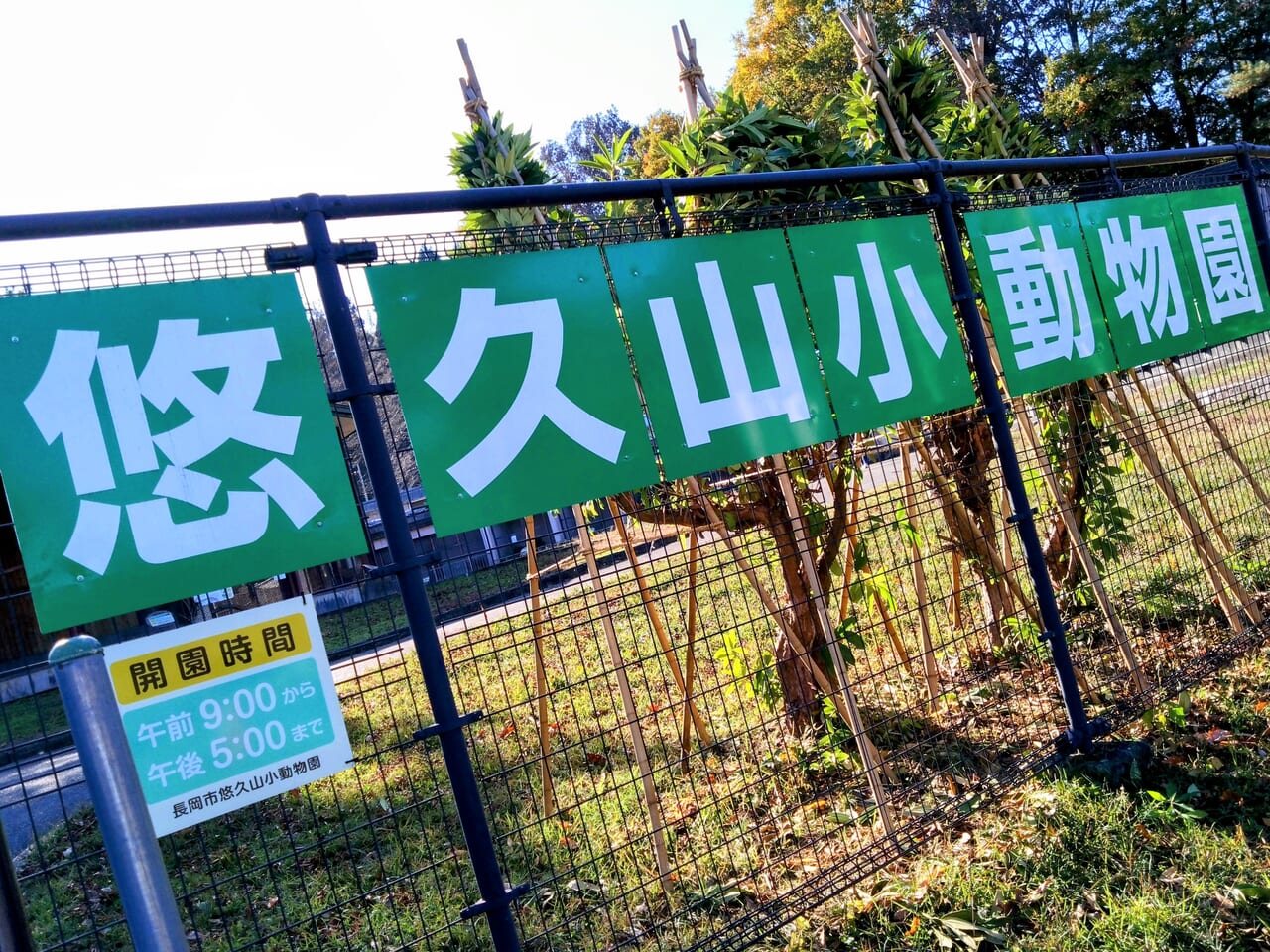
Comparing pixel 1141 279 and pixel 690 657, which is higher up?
pixel 1141 279

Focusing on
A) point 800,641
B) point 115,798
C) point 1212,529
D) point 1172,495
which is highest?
point 115,798

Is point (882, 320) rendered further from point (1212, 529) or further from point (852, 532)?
point (1212, 529)

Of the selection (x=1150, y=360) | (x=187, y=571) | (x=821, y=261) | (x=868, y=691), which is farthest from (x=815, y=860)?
(x=1150, y=360)

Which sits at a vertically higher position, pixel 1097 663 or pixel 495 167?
pixel 495 167

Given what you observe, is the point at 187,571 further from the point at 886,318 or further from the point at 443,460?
the point at 886,318

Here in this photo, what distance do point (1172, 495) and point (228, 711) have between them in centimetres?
439

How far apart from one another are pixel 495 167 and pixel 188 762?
2.70m

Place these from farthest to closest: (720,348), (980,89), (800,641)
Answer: (980,89) → (800,641) → (720,348)

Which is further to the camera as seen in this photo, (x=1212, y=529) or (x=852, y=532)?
(x=1212, y=529)

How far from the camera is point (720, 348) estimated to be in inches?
119

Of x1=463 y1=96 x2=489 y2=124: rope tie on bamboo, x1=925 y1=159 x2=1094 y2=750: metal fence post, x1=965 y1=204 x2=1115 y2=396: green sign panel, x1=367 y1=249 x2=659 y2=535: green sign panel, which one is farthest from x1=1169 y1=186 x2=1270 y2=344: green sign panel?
x1=367 y1=249 x2=659 y2=535: green sign panel

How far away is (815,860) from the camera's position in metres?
3.45

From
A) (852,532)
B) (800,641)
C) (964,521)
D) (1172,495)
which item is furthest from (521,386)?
A: (1172,495)

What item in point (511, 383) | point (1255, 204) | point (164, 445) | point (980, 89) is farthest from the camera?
point (980, 89)
